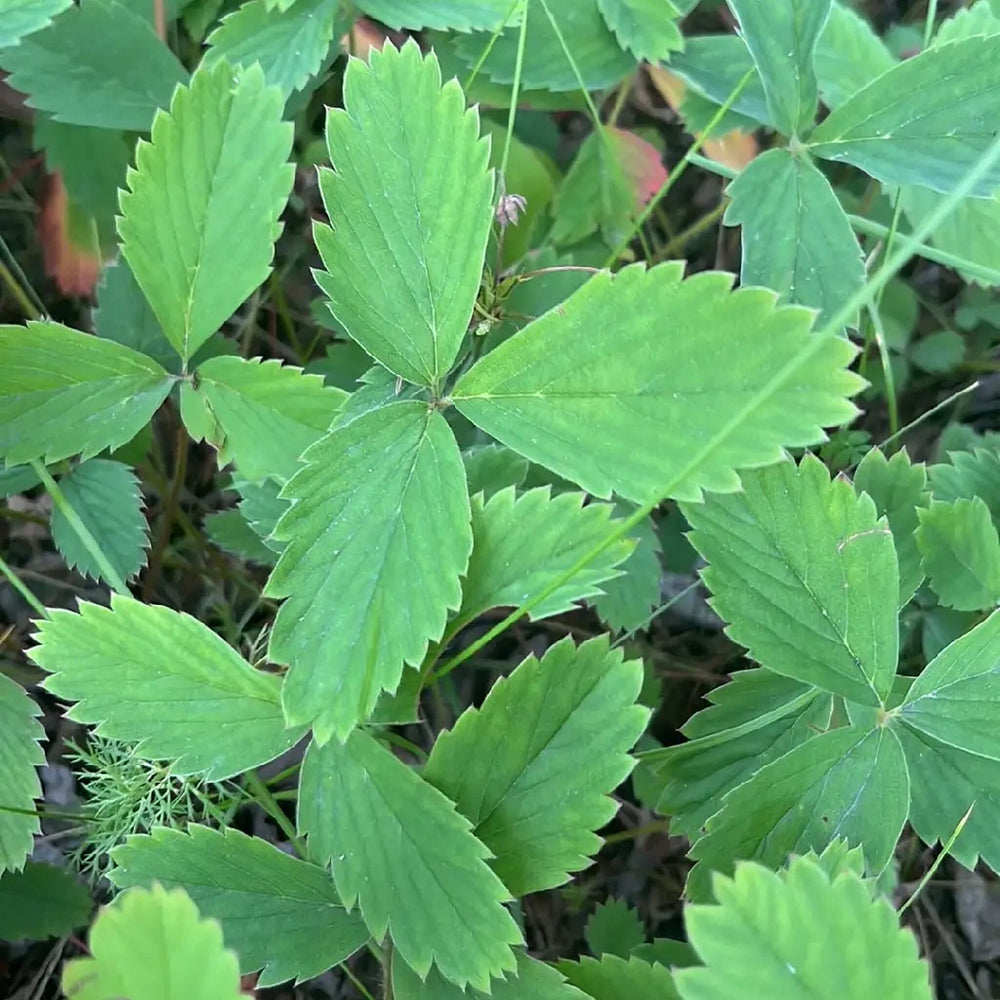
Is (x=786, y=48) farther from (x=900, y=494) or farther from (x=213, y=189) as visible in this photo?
(x=213, y=189)

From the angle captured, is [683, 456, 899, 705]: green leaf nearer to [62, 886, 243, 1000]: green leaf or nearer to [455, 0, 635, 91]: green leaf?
[62, 886, 243, 1000]: green leaf

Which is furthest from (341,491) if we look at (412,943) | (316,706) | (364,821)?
(412,943)

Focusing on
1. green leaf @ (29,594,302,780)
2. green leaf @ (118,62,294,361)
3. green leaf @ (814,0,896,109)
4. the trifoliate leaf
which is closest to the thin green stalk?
green leaf @ (29,594,302,780)

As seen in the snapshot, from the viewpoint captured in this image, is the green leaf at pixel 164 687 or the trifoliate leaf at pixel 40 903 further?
the trifoliate leaf at pixel 40 903

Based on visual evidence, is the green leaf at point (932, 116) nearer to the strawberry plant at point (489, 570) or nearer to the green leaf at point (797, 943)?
the strawberry plant at point (489, 570)

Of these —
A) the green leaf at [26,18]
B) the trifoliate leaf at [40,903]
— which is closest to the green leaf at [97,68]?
the green leaf at [26,18]

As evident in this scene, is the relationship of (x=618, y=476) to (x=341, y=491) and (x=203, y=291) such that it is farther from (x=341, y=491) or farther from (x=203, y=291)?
(x=203, y=291)
